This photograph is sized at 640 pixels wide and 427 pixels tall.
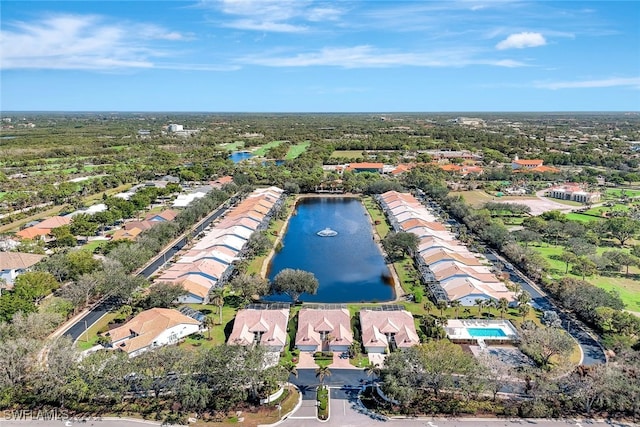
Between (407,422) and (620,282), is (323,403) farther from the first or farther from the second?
(620,282)

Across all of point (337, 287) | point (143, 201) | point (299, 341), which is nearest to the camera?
point (299, 341)

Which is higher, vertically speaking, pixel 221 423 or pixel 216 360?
pixel 216 360

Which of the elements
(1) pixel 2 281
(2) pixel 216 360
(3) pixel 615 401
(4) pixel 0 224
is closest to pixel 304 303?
(2) pixel 216 360

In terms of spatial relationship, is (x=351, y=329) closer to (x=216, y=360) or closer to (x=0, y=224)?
(x=216, y=360)

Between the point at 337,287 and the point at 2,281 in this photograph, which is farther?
the point at 337,287

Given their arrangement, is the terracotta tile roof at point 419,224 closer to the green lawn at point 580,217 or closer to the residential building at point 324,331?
the green lawn at point 580,217

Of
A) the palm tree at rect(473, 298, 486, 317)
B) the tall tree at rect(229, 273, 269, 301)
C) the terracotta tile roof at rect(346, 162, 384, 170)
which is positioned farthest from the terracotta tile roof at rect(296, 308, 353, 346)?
the terracotta tile roof at rect(346, 162, 384, 170)
